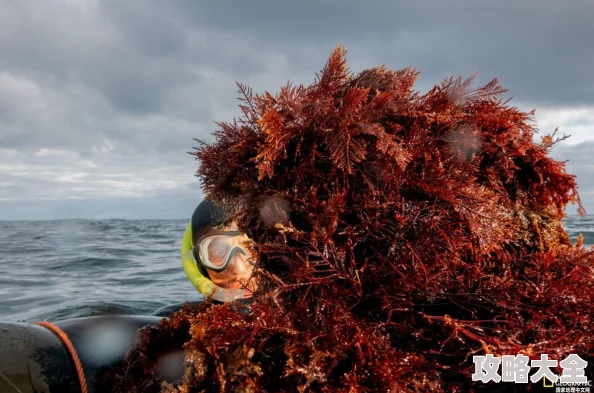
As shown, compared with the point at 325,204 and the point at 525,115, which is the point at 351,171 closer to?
the point at 325,204

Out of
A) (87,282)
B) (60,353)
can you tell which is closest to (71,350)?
(60,353)

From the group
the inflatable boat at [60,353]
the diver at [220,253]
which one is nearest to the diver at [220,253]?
the diver at [220,253]

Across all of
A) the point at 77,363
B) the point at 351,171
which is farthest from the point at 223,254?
the point at 351,171

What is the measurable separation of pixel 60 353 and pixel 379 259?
2253 mm

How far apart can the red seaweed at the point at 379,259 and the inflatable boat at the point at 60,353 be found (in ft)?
2.52

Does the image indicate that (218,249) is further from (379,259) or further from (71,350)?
(379,259)

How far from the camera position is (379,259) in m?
2.35

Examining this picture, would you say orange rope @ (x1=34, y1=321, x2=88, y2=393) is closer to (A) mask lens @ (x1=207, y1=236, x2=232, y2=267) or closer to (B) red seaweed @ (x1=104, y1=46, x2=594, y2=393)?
(B) red seaweed @ (x1=104, y1=46, x2=594, y2=393)

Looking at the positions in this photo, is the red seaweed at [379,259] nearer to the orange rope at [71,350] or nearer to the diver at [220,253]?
the orange rope at [71,350]

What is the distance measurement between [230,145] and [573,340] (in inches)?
82.2

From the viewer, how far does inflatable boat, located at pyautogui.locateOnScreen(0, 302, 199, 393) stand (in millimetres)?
2822

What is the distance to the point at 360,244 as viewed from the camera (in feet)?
7.99

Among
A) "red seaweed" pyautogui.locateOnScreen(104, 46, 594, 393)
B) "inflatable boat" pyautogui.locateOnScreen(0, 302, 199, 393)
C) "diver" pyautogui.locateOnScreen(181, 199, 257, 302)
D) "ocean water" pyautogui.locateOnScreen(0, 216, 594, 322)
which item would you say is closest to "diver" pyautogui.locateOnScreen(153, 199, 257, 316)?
"diver" pyautogui.locateOnScreen(181, 199, 257, 302)

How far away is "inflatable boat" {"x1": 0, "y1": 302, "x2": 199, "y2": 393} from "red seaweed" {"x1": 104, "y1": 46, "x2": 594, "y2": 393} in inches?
30.3
